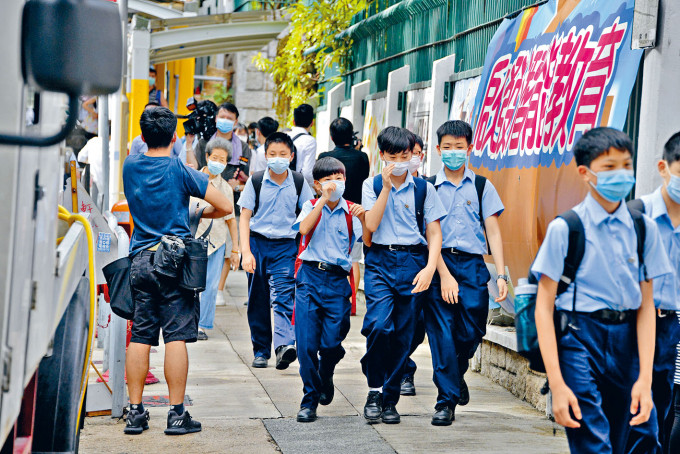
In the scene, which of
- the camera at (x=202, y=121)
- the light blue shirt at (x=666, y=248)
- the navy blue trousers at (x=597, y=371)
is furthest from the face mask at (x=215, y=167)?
the navy blue trousers at (x=597, y=371)

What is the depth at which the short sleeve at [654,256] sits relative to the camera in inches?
163

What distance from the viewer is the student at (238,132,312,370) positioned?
27.0ft

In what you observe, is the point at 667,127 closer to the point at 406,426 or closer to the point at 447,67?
the point at 406,426

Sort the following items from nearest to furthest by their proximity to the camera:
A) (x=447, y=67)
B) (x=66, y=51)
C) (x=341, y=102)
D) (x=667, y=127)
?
(x=66, y=51), (x=667, y=127), (x=447, y=67), (x=341, y=102)

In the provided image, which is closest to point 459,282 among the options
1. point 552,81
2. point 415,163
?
point 415,163

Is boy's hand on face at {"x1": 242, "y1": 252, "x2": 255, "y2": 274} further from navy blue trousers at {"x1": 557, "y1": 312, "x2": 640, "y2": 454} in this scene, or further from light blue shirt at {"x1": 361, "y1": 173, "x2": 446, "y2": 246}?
navy blue trousers at {"x1": 557, "y1": 312, "x2": 640, "y2": 454}

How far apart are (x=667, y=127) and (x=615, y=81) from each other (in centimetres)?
47

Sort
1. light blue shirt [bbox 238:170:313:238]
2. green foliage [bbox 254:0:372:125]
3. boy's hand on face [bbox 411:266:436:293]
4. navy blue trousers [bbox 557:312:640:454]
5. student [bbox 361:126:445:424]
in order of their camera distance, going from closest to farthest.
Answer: navy blue trousers [bbox 557:312:640:454], boy's hand on face [bbox 411:266:436:293], student [bbox 361:126:445:424], light blue shirt [bbox 238:170:313:238], green foliage [bbox 254:0:372:125]

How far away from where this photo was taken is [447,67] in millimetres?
9461

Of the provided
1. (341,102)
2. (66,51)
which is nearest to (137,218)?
(66,51)

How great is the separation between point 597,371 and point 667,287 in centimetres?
75

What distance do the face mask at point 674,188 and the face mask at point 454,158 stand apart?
2.06 meters

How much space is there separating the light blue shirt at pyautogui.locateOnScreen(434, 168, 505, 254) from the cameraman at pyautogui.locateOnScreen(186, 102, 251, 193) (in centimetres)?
412

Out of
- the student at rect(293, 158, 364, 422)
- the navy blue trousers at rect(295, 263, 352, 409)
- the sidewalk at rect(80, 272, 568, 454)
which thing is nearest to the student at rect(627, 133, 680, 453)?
the sidewalk at rect(80, 272, 568, 454)
